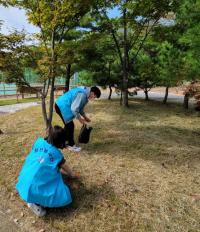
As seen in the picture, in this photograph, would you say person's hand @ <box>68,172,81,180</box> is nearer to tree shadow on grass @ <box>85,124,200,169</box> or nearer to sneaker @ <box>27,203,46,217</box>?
sneaker @ <box>27,203,46,217</box>

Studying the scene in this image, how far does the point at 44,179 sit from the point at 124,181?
3.59ft

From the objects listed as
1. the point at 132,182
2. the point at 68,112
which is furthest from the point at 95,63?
the point at 132,182

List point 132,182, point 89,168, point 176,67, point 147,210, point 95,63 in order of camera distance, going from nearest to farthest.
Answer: point 147,210 → point 132,182 → point 89,168 → point 176,67 → point 95,63

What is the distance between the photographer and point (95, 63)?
31.1 ft

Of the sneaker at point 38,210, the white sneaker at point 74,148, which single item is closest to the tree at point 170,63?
the white sneaker at point 74,148

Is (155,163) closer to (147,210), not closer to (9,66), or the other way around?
(147,210)

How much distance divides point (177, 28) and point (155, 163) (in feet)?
18.2

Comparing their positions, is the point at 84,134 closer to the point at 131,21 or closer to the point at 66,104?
the point at 66,104

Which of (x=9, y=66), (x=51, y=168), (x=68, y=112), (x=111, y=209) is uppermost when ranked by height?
(x=9, y=66)

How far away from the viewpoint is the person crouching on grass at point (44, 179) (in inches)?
107

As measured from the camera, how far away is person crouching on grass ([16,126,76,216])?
272cm

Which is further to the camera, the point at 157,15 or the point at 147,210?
the point at 157,15

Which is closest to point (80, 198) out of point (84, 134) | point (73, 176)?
point (73, 176)

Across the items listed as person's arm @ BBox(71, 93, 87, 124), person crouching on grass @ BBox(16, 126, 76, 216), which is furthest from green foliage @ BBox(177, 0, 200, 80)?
person crouching on grass @ BBox(16, 126, 76, 216)
